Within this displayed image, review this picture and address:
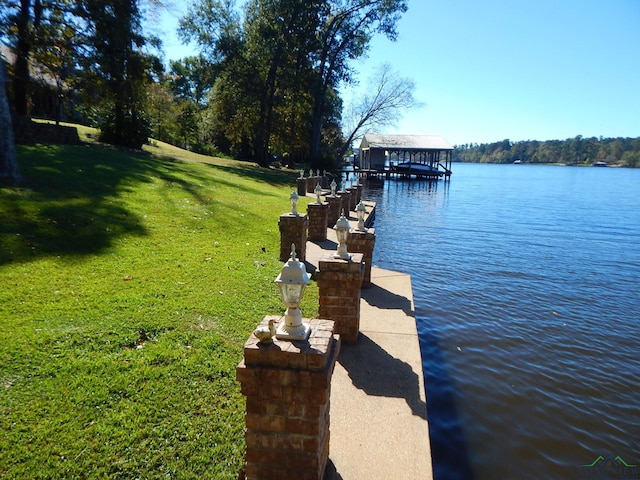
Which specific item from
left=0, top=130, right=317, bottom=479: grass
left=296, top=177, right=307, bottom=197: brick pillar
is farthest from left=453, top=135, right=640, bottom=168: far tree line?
left=0, top=130, right=317, bottom=479: grass

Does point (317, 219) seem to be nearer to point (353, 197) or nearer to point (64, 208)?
point (64, 208)

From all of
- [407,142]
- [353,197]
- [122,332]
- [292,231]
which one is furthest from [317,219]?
[407,142]

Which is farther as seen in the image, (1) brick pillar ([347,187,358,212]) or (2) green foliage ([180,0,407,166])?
(2) green foliage ([180,0,407,166])

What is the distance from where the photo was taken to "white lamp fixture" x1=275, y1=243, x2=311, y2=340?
2.66m

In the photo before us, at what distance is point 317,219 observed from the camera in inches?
406

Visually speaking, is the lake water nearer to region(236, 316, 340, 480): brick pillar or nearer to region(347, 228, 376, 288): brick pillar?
region(347, 228, 376, 288): brick pillar

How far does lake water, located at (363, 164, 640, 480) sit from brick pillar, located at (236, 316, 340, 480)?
1900 millimetres

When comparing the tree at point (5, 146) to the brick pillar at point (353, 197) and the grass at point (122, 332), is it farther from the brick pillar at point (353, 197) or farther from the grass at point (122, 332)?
the brick pillar at point (353, 197)

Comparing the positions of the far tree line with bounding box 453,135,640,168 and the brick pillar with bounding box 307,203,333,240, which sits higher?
the far tree line with bounding box 453,135,640,168

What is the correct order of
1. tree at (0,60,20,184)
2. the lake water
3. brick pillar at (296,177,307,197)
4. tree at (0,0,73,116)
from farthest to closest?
brick pillar at (296,177,307,197)
tree at (0,0,73,116)
tree at (0,60,20,184)
the lake water

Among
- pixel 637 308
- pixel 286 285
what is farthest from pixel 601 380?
pixel 286 285

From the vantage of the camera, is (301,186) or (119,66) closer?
(119,66)

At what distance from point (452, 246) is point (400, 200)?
14.4 meters

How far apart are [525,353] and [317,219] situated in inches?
221
